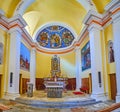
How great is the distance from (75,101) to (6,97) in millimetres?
4633

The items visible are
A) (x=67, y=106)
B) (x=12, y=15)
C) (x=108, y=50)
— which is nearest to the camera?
(x=67, y=106)

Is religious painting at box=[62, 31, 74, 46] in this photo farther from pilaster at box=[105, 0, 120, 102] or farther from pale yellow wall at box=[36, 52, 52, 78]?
pilaster at box=[105, 0, 120, 102]

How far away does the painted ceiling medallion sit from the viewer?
18656 millimetres

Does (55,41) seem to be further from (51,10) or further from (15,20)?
(15,20)

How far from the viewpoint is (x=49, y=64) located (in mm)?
18703

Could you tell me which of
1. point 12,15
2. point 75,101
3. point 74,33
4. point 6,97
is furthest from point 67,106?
point 74,33

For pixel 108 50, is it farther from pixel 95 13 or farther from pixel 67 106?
pixel 67 106

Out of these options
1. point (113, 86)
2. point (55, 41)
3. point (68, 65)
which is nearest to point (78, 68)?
point (68, 65)

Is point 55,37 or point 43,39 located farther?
point 55,37

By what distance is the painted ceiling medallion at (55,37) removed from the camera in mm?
18656

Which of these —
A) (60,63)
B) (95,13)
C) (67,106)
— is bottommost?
(67,106)

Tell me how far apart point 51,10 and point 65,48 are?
5.18 metres

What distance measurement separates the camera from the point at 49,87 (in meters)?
10.2

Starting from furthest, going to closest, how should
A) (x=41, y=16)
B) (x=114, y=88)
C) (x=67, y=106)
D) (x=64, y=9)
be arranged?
(x=41, y=16), (x=64, y=9), (x=114, y=88), (x=67, y=106)
